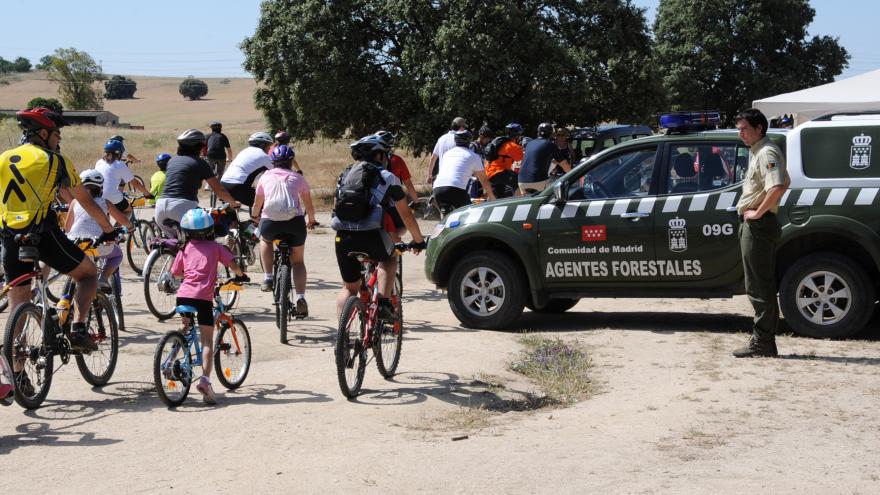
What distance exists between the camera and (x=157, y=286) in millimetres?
10664

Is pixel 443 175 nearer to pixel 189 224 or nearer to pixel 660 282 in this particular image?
pixel 660 282

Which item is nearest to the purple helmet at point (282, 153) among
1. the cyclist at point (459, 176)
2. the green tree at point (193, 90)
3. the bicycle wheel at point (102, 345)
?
the bicycle wheel at point (102, 345)

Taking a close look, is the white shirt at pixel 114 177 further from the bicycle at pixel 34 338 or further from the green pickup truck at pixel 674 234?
the bicycle at pixel 34 338

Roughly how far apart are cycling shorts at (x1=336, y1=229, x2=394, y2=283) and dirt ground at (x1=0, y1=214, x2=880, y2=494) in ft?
2.97

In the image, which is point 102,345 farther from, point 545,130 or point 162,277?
point 545,130

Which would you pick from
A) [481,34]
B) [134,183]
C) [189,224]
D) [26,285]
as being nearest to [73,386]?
[26,285]

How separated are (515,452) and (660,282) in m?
4.12

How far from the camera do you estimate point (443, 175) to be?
13.2 meters

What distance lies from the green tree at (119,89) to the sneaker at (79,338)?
141494mm

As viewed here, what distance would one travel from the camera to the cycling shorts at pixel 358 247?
777cm

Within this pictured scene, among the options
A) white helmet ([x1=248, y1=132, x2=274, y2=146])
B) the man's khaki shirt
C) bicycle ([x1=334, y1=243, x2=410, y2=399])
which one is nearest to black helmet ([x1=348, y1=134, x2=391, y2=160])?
bicycle ([x1=334, y1=243, x2=410, y2=399])

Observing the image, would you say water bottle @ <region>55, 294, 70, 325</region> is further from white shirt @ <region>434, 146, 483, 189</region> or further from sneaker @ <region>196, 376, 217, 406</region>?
white shirt @ <region>434, 146, 483, 189</region>

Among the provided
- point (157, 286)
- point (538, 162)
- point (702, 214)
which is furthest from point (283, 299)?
point (538, 162)

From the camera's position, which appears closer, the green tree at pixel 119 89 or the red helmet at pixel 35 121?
the red helmet at pixel 35 121
